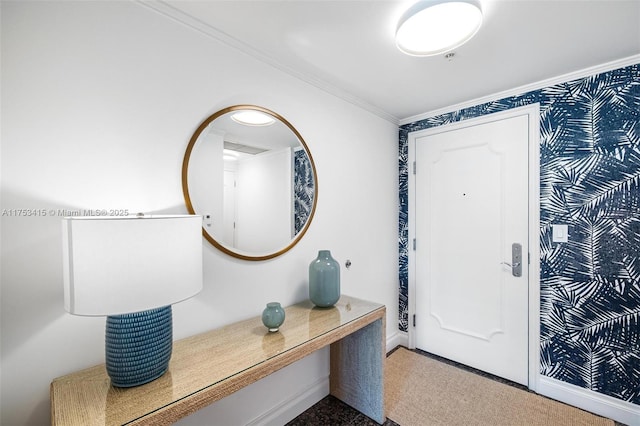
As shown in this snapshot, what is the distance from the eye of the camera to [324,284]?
5.94ft

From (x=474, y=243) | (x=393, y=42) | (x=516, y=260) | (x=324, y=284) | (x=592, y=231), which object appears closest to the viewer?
(x=393, y=42)

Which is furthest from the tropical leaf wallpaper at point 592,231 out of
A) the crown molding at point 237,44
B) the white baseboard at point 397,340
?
the crown molding at point 237,44

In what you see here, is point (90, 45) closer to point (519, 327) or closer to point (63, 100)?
point (63, 100)

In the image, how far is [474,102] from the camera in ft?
8.02

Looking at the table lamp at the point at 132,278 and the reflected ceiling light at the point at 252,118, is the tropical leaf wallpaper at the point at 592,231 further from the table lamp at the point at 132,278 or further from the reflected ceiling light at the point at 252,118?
the table lamp at the point at 132,278

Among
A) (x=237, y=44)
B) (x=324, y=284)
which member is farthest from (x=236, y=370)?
(x=237, y=44)

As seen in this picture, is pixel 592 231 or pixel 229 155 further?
pixel 592 231

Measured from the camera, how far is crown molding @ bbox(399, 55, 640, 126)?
181 cm

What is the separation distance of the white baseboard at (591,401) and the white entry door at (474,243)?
0.52 ft

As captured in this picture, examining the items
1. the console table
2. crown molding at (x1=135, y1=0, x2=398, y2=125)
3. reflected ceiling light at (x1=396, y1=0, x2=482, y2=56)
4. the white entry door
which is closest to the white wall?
crown molding at (x1=135, y1=0, x2=398, y2=125)

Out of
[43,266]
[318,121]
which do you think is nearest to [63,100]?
[43,266]

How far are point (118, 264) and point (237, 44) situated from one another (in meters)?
1.37

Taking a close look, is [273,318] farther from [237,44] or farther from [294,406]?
[237,44]

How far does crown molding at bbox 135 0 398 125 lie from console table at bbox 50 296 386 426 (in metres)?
1.60
